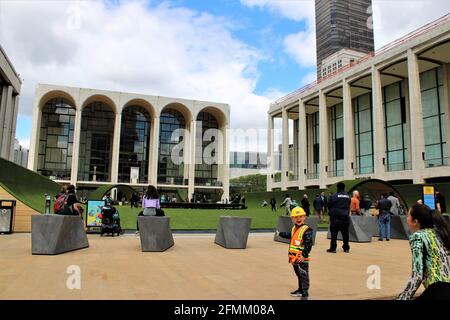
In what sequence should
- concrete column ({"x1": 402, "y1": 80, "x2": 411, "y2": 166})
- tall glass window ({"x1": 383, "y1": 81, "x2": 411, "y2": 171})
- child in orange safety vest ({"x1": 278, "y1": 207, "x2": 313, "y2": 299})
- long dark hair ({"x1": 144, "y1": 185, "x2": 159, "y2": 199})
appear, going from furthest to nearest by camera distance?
tall glass window ({"x1": 383, "y1": 81, "x2": 411, "y2": 171}), concrete column ({"x1": 402, "y1": 80, "x2": 411, "y2": 166}), long dark hair ({"x1": 144, "y1": 185, "x2": 159, "y2": 199}), child in orange safety vest ({"x1": 278, "y1": 207, "x2": 313, "y2": 299})

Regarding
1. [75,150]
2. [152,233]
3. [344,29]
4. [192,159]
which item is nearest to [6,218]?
[152,233]

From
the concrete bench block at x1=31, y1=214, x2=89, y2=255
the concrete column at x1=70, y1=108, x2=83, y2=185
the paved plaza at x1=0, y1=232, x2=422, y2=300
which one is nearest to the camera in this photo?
the paved plaza at x1=0, y1=232, x2=422, y2=300

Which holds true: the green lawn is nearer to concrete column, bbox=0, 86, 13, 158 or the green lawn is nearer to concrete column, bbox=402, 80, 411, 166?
concrete column, bbox=0, 86, 13, 158

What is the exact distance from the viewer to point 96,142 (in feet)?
209

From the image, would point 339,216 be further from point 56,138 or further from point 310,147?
point 56,138

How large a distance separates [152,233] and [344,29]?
82721mm

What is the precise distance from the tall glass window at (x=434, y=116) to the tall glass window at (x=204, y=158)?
123 ft

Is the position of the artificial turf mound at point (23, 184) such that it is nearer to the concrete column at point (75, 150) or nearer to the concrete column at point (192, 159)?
the concrete column at point (75, 150)

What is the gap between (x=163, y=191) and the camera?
210 feet

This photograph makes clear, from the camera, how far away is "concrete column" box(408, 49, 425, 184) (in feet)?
107

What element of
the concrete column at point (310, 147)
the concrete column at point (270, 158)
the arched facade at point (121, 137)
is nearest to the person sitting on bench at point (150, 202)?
the arched facade at point (121, 137)

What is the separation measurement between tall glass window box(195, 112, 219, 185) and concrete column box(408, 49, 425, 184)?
38.9 meters

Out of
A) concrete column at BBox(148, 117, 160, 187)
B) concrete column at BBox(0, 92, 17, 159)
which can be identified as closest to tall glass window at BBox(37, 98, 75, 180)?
concrete column at BBox(148, 117, 160, 187)
